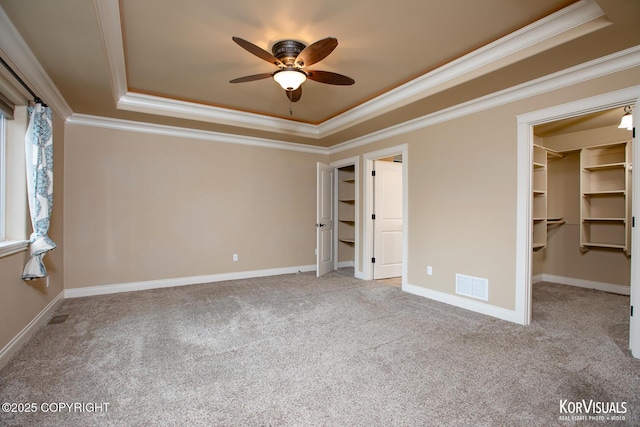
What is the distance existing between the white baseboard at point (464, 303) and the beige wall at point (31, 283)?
4.14m

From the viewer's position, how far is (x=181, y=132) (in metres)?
4.70

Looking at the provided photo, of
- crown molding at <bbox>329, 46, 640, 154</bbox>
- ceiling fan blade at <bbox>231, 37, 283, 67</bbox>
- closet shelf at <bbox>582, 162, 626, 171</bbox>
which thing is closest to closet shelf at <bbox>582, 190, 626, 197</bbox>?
closet shelf at <bbox>582, 162, 626, 171</bbox>

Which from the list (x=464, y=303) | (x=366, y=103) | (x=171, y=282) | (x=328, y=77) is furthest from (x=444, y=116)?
(x=171, y=282)

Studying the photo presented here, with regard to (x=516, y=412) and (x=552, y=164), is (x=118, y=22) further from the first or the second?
(x=552, y=164)

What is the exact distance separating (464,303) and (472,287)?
225mm

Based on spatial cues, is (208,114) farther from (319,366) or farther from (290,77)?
(319,366)

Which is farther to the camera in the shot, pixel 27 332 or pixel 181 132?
pixel 181 132

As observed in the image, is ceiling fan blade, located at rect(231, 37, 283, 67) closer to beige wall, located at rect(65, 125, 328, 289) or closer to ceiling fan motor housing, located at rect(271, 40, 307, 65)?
ceiling fan motor housing, located at rect(271, 40, 307, 65)

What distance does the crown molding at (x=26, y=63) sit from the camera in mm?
2180

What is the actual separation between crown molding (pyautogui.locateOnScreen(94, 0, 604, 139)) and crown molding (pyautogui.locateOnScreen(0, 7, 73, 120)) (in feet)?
1.76

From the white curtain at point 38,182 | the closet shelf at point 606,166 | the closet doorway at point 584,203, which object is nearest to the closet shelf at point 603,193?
the closet doorway at point 584,203

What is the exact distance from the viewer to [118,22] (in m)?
2.35

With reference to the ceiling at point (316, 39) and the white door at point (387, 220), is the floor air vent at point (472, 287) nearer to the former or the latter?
the white door at point (387, 220)

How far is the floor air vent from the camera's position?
345 cm
